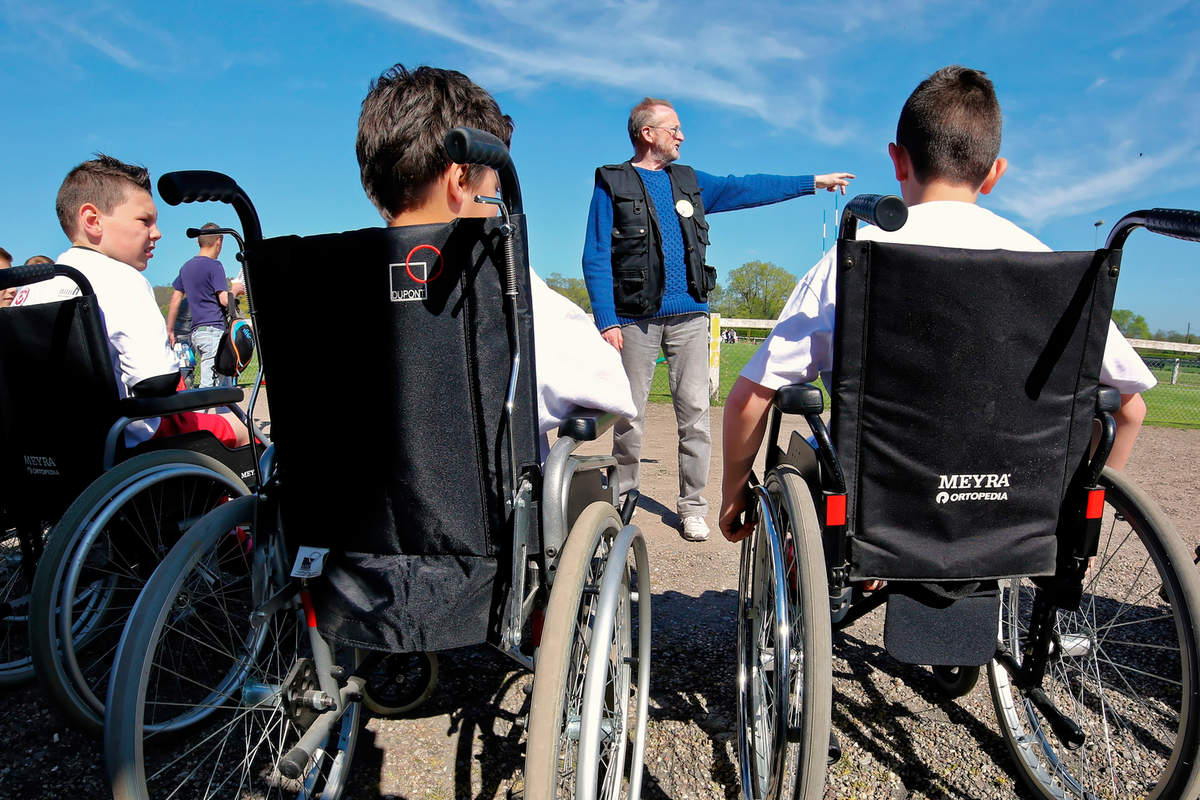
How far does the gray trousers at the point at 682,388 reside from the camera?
13.2ft

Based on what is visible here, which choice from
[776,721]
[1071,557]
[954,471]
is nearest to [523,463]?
[776,721]

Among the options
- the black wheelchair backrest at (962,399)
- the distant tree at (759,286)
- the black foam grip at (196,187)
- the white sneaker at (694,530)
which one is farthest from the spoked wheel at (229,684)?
the distant tree at (759,286)

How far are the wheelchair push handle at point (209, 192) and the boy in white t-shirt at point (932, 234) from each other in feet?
4.10

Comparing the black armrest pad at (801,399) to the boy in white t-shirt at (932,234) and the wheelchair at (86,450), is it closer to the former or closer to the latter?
the boy in white t-shirt at (932,234)

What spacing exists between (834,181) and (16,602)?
447 cm

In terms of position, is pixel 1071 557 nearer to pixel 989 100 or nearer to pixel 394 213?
pixel 989 100

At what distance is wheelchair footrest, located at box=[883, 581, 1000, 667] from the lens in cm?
167

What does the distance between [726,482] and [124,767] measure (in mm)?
1530

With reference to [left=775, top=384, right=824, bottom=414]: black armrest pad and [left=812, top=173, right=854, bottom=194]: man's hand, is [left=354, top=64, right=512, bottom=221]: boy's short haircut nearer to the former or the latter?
[left=775, top=384, right=824, bottom=414]: black armrest pad

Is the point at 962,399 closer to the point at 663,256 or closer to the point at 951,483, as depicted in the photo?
the point at 951,483

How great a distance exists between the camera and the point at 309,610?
1570mm

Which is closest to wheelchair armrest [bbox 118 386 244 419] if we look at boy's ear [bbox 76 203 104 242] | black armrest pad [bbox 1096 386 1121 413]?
boy's ear [bbox 76 203 104 242]

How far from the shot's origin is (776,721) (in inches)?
63.0

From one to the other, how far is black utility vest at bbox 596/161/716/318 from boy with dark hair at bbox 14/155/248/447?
2.08 meters
